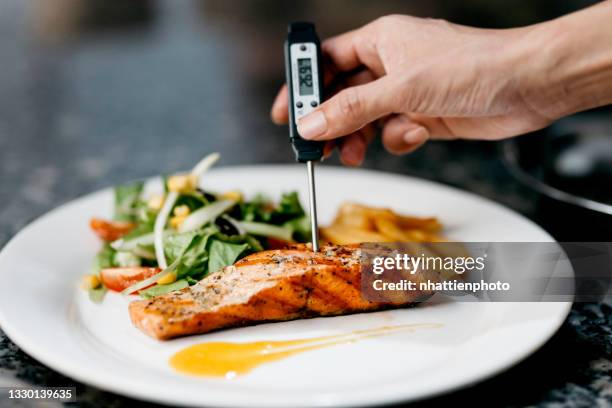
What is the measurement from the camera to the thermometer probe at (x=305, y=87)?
7.20 ft

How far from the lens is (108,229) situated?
257cm

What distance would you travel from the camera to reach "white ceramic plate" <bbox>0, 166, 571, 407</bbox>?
1.53 m

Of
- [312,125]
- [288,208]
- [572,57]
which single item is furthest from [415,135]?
[572,57]

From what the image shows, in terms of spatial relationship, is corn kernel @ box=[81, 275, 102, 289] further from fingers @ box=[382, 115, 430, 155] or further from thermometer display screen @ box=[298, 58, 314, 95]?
fingers @ box=[382, 115, 430, 155]

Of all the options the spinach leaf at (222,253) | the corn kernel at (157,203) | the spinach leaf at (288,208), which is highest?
the corn kernel at (157,203)

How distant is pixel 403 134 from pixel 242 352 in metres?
1.22

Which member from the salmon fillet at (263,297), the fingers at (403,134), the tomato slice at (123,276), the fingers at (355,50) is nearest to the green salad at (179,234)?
the tomato slice at (123,276)

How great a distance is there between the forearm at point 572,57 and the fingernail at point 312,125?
59 cm

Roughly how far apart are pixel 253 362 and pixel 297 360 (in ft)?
0.35

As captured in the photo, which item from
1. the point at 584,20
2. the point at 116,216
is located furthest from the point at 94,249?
the point at 584,20

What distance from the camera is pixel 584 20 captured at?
1.94 metres

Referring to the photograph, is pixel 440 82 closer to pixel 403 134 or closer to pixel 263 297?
pixel 403 134

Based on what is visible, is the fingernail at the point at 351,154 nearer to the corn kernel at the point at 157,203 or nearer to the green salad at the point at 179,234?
the green salad at the point at 179,234

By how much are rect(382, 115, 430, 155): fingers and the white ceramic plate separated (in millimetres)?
359
